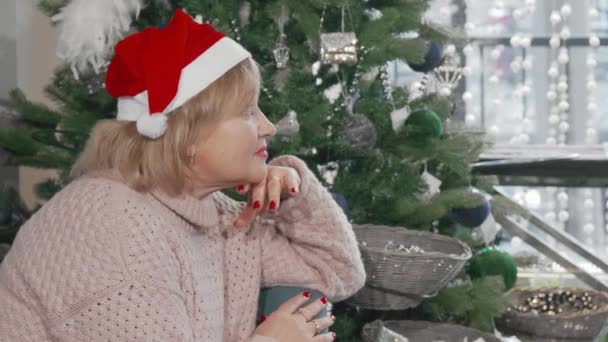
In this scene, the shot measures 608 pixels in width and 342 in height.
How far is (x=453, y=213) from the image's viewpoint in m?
2.39

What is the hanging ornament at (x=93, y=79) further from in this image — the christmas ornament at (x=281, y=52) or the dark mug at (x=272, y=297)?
the dark mug at (x=272, y=297)

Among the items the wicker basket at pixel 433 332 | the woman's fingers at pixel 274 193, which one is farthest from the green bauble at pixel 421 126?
the woman's fingers at pixel 274 193

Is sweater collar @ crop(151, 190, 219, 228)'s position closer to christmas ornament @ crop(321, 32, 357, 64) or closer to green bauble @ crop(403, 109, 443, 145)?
christmas ornament @ crop(321, 32, 357, 64)

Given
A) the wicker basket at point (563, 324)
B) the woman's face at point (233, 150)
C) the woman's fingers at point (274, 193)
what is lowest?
the wicker basket at point (563, 324)

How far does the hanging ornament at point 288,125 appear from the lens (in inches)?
76.8

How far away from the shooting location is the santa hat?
4.17 feet

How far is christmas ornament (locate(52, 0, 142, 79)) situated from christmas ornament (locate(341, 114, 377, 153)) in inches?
20.0

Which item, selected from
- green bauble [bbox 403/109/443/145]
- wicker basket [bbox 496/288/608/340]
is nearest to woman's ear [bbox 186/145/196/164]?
green bauble [bbox 403/109/443/145]

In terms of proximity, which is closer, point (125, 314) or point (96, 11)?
point (125, 314)

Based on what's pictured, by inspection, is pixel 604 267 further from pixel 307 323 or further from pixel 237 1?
pixel 307 323

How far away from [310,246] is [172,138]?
0.36m

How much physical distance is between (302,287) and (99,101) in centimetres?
74

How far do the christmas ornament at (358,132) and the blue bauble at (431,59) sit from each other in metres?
0.28

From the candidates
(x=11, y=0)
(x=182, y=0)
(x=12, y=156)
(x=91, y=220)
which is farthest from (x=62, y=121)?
(x=91, y=220)
